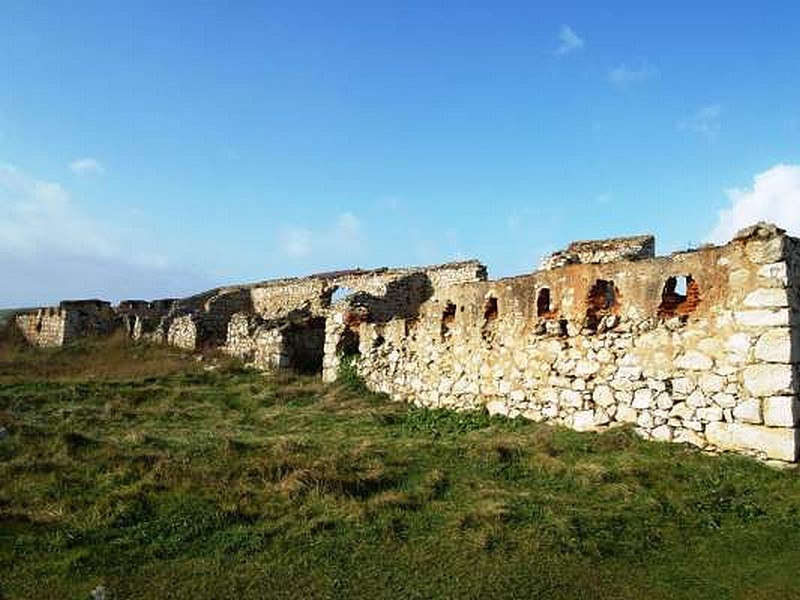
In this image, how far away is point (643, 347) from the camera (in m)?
10.3

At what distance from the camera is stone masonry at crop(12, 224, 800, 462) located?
28.9 feet

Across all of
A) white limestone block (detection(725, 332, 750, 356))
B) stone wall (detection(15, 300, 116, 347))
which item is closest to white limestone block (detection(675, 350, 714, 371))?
white limestone block (detection(725, 332, 750, 356))

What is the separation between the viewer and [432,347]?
1452 centimetres

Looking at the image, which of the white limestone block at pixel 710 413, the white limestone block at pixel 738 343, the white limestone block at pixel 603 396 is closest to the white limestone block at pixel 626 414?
the white limestone block at pixel 603 396

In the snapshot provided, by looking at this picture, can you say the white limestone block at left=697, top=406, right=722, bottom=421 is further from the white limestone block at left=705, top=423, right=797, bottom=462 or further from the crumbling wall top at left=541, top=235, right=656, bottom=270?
the crumbling wall top at left=541, top=235, right=656, bottom=270

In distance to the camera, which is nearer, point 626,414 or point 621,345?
point 626,414

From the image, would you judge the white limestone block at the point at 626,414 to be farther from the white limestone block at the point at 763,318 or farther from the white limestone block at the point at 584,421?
the white limestone block at the point at 763,318

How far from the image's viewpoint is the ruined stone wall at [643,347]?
8.77m

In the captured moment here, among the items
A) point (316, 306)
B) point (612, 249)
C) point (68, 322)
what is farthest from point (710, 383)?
point (68, 322)

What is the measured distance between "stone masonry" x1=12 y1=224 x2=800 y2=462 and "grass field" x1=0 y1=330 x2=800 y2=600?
0.59 metres

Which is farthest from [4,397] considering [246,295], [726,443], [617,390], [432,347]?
[246,295]

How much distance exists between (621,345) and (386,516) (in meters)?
5.29

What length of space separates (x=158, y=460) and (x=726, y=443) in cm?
773

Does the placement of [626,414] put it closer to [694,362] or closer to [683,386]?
[683,386]
